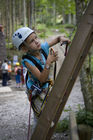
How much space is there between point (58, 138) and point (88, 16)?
11.3 feet

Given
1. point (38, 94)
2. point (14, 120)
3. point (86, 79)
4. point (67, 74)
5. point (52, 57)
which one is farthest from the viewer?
point (14, 120)

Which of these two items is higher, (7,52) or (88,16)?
(88,16)

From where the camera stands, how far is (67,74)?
6.20 feet

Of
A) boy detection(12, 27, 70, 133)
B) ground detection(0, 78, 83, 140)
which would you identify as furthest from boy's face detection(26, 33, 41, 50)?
ground detection(0, 78, 83, 140)

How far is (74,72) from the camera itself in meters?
1.93

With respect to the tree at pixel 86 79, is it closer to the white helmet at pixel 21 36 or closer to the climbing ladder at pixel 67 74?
the white helmet at pixel 21 36

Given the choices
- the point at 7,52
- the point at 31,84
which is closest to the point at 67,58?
the point at 31,84

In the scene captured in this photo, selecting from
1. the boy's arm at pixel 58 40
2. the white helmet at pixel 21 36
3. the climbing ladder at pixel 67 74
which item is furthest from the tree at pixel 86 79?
the climbing ladder at pixel 67 74

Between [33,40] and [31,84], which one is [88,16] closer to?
[33,40]

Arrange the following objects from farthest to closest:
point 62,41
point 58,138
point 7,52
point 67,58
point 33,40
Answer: point 7,52, point 58,138, point 33,40, point 62,41, point 67,58

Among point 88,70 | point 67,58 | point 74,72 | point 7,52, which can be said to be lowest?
point 7,52

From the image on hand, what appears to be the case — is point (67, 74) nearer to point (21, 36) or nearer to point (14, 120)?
point (21, 36)

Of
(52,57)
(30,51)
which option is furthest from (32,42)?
(52,57)

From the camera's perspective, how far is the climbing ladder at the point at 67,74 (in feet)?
5.90
